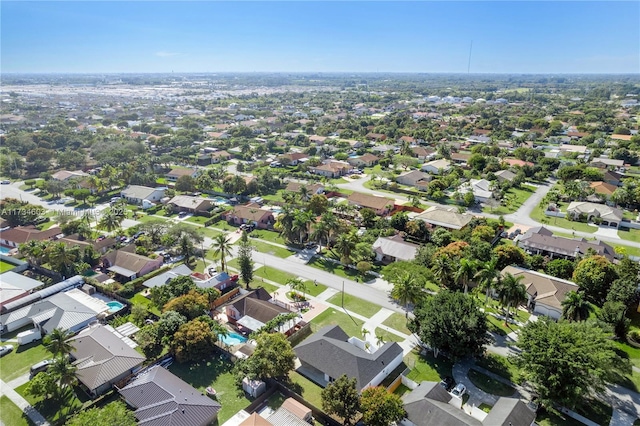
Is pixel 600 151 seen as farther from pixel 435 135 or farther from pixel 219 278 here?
pixel 219 278

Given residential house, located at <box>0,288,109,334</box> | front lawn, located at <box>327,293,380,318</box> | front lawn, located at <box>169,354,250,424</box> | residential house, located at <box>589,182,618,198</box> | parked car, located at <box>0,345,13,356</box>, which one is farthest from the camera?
residential house, located at <box>589,182,618,198</box>

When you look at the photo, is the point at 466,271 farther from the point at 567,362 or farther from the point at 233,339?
the point at 233,339

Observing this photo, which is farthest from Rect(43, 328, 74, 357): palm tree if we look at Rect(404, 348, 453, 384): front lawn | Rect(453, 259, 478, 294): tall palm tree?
Rect(453, 259, 478, 294): tall palm tree

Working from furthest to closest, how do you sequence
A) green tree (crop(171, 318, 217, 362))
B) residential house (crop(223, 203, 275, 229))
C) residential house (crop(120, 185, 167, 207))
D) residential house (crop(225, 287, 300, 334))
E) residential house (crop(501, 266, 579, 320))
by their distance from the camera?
residential house (crop(120, 185, 167, 207)), residential house (crop(223, 203, 275, 229)), residential house (crop(501, 266, 579, 320)), residential house (crop(225, 287, 300, 334)), green tree (crop(171, 318, 217, 362))

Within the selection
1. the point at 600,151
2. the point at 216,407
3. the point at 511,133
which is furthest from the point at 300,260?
the point at 511,133

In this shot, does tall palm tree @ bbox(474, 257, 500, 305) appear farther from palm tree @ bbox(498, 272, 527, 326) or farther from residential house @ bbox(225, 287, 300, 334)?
residential house @ bbox(225, 287, 300, 334)

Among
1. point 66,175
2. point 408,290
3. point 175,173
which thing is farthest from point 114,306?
point 66,175

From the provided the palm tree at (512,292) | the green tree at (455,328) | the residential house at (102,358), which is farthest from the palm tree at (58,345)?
the palm tree at (512,292)
